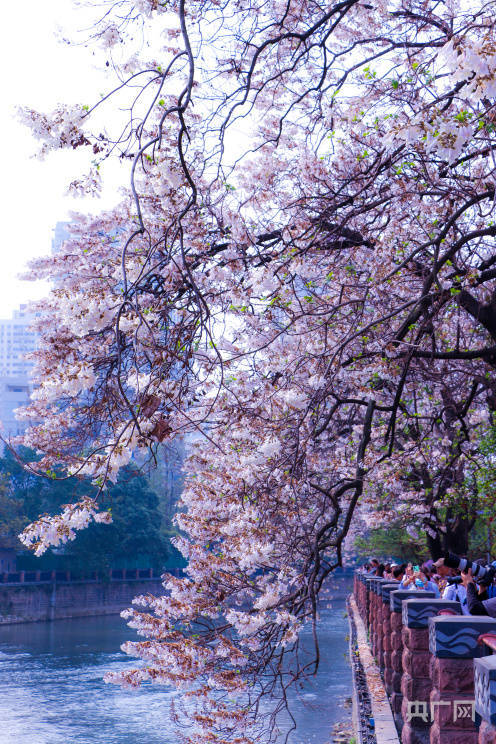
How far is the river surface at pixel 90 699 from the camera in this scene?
19.7 m

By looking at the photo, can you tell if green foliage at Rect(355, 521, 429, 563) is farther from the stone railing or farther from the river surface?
the stone railing

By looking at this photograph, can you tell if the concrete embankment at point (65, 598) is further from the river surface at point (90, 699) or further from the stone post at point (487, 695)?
the stone post at point (487, 695)

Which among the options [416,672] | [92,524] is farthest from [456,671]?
[92,524]

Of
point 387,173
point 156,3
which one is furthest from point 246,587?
point 156,3

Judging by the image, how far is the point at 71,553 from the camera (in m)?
49.5

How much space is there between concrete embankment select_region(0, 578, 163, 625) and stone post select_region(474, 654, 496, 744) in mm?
44190

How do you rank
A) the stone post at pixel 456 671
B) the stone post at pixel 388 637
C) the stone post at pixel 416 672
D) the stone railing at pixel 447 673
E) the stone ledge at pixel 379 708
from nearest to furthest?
the stone railing at pixel 447 673 < the stone post at pixel 456 671 < the stone post at pixel 416 672 < the stone ledge at pixel 379 708 < the stone post at pixel 388 637

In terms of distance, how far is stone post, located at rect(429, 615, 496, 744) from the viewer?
13.4 feet

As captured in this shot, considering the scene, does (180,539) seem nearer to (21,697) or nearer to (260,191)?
(260,191)

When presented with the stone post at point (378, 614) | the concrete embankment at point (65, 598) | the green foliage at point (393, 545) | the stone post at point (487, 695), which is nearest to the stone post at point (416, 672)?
the stone post at point (487, 695)

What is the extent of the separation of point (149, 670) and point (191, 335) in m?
5.38

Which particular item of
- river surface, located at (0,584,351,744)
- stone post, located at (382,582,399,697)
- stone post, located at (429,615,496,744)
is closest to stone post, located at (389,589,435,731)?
stone post, located at (382,582,399,697)

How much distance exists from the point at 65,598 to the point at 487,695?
1897 inches

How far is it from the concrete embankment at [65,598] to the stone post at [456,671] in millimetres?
42919
